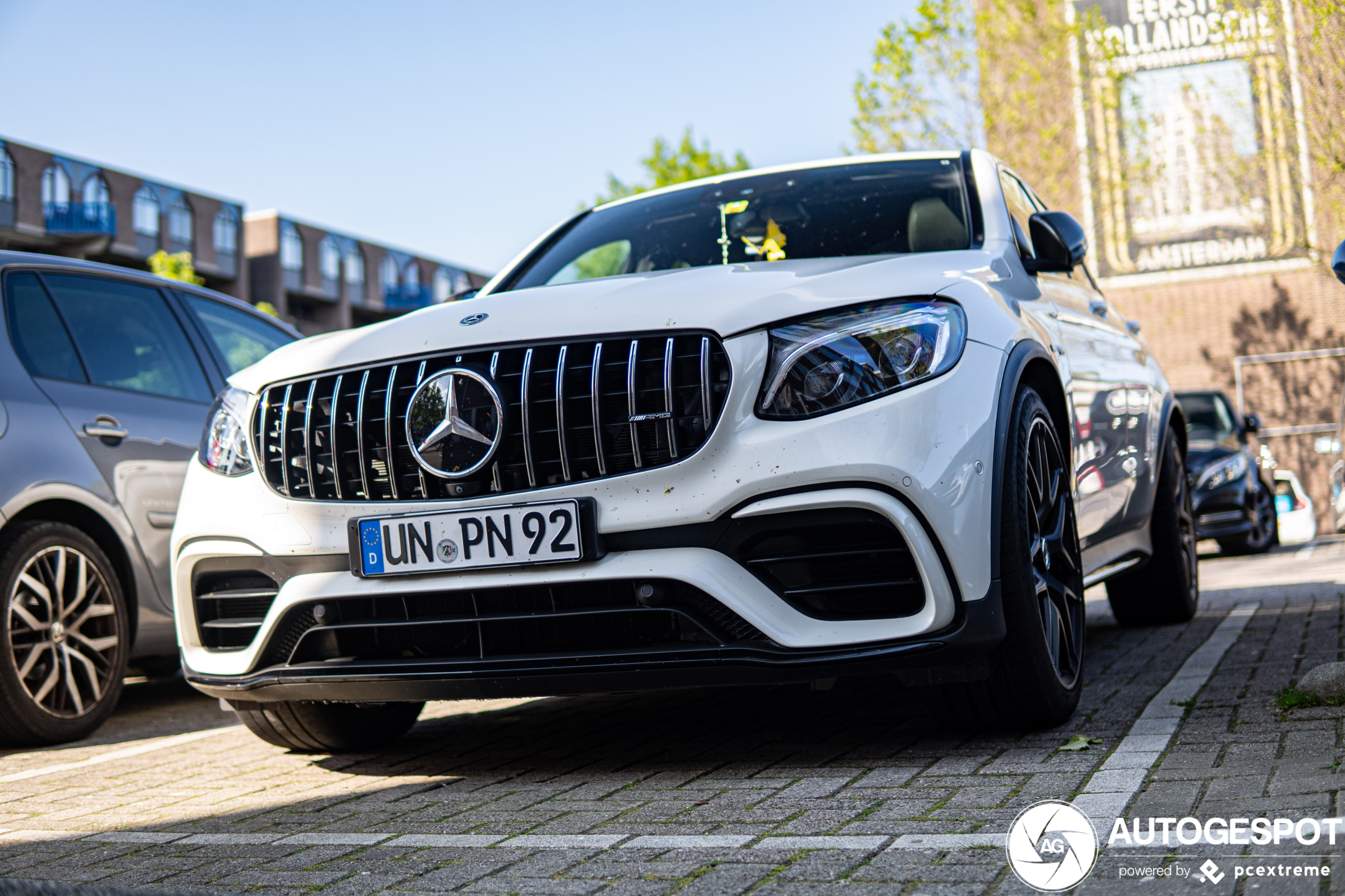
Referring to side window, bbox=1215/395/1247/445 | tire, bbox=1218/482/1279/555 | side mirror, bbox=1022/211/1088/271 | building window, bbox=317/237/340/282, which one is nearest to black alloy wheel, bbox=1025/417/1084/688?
side mirror, bbox=1022/211/1088/271

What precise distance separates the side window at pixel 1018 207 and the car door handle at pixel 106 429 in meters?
3.39

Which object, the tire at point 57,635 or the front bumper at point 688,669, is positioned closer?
the front bumper at point 688,669

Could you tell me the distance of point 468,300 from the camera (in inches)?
149

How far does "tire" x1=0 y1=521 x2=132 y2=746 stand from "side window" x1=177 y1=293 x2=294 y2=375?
1346 mm

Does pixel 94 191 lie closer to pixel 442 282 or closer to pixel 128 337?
pixel 442 282

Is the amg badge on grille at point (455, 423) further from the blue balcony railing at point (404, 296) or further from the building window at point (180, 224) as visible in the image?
the blue balcony railing at point (404, 296)

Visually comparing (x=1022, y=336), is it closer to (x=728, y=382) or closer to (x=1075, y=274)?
(x=728, y=382)

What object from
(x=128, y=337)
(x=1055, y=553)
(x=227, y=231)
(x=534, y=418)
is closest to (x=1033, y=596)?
(x=1055, y=553)

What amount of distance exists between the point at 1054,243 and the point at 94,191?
156ft

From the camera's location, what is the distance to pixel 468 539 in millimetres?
3133

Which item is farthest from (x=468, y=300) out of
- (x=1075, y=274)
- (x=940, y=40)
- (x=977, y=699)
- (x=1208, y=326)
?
(x=1208, y=326)

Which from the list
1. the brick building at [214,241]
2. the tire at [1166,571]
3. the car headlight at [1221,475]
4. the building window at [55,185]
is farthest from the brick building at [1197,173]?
the building window at [55,185]

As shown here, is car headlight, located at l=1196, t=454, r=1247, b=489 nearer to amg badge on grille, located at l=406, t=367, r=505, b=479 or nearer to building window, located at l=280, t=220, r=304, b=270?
amg badge on grille, located at l=406, t=367, r=505, b=479

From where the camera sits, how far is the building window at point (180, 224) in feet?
168
